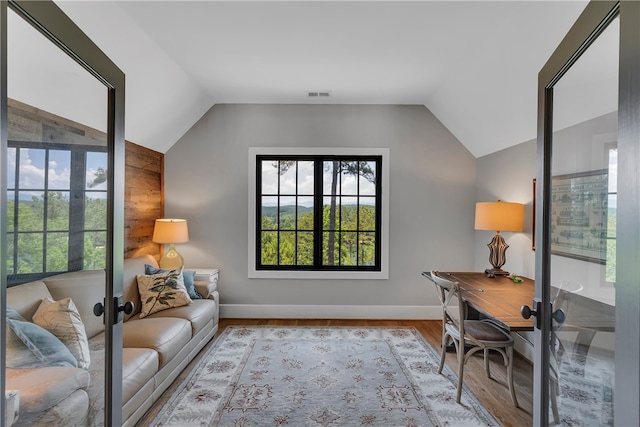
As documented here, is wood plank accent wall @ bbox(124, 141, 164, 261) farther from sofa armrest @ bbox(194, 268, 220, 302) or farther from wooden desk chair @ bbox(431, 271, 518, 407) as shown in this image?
wooden desk chair @ bbox(431, 271, 518, 407)

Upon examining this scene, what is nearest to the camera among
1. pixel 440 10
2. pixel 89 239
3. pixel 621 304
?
pixel 621 304

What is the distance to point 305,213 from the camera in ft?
14.2

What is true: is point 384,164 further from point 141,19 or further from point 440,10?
point 141,19

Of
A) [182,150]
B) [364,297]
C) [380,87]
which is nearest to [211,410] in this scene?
[364,297]

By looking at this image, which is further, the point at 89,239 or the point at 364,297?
the point at 364,297

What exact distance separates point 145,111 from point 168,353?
2230 millimetres

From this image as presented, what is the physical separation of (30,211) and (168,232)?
2.86 m

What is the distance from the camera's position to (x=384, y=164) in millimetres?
4211

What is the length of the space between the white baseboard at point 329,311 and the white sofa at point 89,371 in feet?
4.91

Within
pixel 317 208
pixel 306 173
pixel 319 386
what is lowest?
pixel 319 386

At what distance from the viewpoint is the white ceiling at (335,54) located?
2248mm

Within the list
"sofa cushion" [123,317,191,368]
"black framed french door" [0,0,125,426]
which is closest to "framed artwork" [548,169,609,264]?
"black framed french door" [0,0,125,426]

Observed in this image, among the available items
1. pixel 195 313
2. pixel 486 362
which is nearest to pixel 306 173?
pixel 195 313

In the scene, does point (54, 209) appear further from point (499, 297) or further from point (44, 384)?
point (499, 297)
